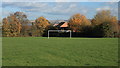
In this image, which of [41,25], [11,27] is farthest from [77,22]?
[11,27]

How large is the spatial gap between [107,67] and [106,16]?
51302 millimetres

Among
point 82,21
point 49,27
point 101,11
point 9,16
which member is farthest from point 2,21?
point 101,11

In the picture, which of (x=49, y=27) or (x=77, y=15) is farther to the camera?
(x=77, y=15)

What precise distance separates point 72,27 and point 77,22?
7.14ft

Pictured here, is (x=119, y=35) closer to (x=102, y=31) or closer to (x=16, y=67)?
(x=102, y=31)

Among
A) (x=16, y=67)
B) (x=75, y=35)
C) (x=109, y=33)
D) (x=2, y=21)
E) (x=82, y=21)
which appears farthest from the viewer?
(x=82, y=21)

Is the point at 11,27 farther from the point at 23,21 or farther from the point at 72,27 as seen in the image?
the point at 72,27

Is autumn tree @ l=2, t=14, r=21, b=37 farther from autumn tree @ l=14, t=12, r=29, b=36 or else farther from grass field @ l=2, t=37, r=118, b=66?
grass field @ l=2, t=37, r=118, b=66

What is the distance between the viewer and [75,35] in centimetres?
5500

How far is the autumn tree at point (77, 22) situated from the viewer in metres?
58.2

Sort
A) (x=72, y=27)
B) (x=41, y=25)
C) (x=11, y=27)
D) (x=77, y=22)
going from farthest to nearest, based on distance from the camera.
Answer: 1. (x=72, y=27)
2. (x=77, y=22)
3. (x=41, y=25)
4. (x=11, y=27)

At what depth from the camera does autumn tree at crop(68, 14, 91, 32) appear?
5819 cm

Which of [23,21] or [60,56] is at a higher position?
[23,21]

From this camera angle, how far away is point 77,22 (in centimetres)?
6062
